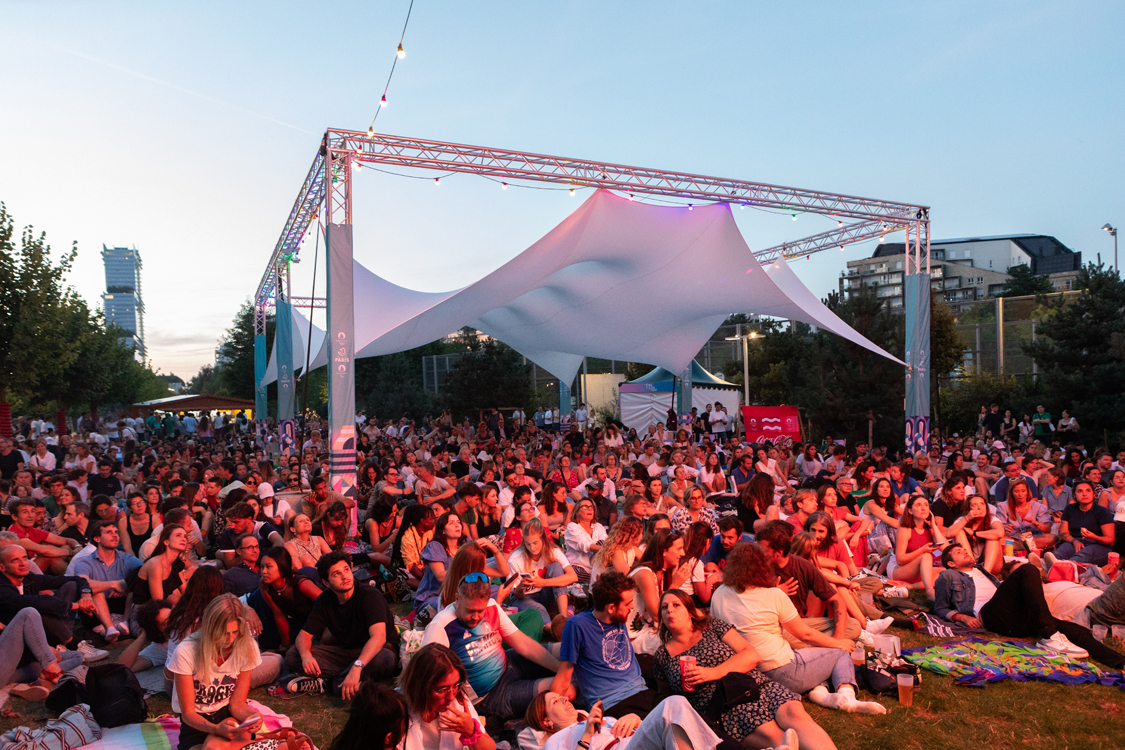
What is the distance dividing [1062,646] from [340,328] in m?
7.67

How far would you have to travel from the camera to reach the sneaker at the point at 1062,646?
4.52m

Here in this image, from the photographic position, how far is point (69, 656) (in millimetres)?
4578

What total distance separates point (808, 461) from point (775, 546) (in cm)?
709

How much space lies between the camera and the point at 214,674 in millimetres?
3225

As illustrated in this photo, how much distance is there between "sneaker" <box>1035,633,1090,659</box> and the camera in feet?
14.8

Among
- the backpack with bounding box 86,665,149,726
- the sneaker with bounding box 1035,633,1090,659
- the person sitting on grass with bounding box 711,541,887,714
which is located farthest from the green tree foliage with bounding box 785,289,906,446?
the backpack with bounding box 86,665,149,726

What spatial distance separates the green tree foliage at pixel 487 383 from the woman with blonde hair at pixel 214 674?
24.5 metres

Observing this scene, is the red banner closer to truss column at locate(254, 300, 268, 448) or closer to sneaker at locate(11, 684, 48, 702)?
truss column at locate(254, 300, 268, 448)

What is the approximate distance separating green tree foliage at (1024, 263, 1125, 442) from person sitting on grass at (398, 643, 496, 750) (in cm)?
1779

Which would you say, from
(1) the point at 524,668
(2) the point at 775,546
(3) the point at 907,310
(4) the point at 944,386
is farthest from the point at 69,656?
(4) the point at 944,386

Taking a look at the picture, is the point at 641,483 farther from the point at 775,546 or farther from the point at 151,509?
the point at 151,509

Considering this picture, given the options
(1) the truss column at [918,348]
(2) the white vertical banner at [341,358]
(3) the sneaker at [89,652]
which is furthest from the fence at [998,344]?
(3) the sneaker at [89,652]

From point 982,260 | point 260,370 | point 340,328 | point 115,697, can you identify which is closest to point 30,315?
point 260,370

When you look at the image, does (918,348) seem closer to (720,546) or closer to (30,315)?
(720,546)
